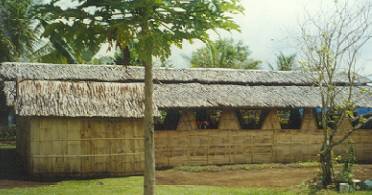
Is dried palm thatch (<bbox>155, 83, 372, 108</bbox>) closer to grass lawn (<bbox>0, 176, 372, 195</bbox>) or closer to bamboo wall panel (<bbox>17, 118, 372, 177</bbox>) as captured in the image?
bamboo wall panel (<bbox>17, 118, 372, 177</bbox>)

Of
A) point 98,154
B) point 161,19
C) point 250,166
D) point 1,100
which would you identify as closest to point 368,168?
point 250,166

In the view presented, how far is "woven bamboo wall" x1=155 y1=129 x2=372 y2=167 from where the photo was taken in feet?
54.7

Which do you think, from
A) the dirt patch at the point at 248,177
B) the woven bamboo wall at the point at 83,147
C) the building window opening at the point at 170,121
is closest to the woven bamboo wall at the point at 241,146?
the dirt patch at the point at 248,177

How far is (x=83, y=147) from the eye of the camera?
14.2 meters

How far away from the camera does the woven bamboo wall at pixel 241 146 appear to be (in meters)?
16.7

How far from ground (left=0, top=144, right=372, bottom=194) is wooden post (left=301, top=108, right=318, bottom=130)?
4.90 feet

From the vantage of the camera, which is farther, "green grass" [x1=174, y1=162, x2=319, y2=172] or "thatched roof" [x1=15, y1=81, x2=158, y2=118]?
"green grass" [x1=174, y1=162, x2=319, y2=172]

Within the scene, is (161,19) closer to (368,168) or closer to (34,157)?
(34,157)

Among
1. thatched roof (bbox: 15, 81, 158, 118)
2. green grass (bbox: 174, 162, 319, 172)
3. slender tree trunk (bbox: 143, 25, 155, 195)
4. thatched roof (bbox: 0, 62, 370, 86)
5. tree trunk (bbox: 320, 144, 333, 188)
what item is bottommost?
green grass (bbox: 174, 162, 319, 172)

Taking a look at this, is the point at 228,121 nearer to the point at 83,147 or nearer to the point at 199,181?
the point at 199,181

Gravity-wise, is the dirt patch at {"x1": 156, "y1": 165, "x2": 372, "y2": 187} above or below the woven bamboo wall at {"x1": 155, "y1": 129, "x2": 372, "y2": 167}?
below

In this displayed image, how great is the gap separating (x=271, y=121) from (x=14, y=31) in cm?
1413

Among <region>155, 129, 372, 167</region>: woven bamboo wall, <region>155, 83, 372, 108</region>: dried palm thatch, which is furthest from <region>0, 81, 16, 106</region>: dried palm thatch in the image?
<region>155, 129, 372, 167</region>: woven bamboo wall

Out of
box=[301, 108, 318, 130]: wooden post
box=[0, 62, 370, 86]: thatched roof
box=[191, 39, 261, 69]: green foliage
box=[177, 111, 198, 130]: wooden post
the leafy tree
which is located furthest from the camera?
box=[191, 39, 261, 69]: green foliage
